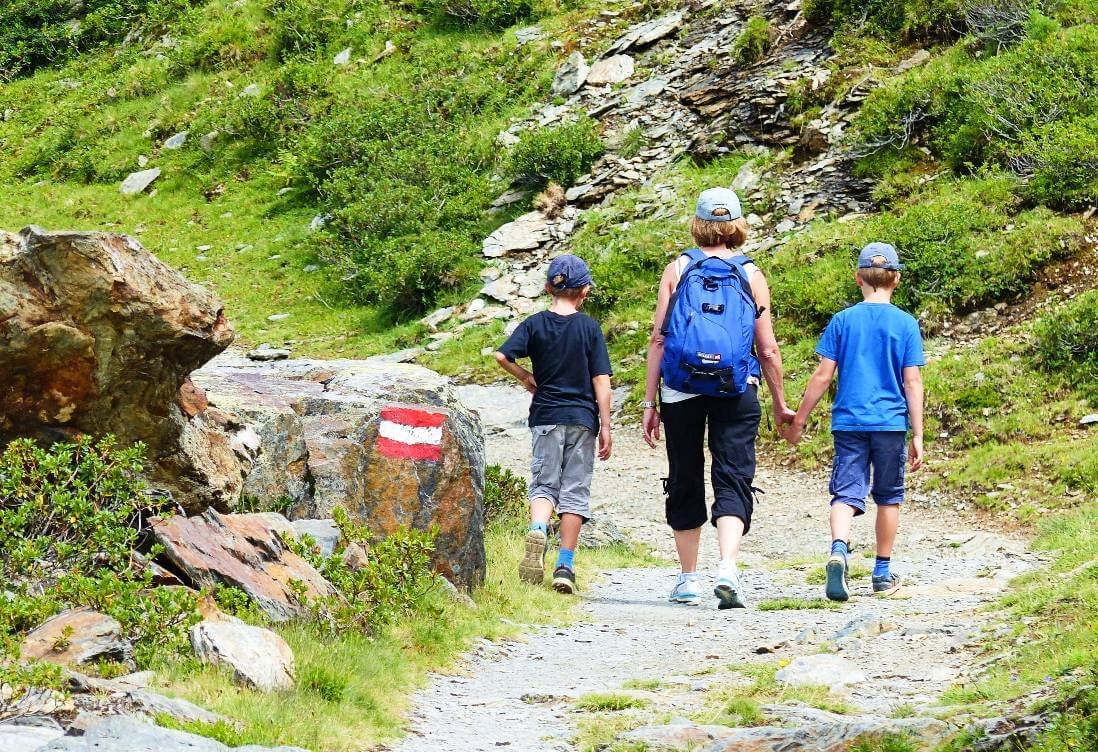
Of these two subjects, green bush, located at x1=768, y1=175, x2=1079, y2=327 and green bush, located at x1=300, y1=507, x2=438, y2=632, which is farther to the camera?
green bush, located at x1=768, y1=175, x2=1079, y2=327

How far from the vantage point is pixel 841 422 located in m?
7.25

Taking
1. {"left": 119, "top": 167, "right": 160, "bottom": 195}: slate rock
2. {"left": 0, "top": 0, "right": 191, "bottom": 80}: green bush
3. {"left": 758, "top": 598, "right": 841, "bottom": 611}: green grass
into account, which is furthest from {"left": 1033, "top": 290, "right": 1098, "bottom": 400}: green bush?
{"left": 0, "top": 0, "right": 191, "bottom": 80}: green bush

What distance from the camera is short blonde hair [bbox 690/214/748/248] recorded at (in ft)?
22.9

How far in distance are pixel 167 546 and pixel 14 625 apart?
3.51 ft

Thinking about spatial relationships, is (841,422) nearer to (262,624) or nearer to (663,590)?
(663,590)

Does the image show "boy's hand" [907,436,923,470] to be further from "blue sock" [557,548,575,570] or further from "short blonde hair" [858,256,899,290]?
"blue sock" [557,548,575,570]

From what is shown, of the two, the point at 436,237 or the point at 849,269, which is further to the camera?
the point at 436,237

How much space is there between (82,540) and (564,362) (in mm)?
3410

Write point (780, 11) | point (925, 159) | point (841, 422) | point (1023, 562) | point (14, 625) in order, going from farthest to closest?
point (780, 11) < point (925, 159) < point (1023, 562) < point (841, 422) < point (14, 625)

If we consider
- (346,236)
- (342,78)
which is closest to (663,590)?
(346,236)

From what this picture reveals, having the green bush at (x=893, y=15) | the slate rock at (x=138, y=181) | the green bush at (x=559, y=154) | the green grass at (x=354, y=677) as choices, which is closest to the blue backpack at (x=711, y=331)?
the green grass at (x=354, y=677)

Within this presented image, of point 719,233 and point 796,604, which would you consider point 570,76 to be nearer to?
point 719,233

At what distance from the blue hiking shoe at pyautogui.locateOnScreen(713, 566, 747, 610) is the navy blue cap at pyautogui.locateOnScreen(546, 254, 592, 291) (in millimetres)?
2120

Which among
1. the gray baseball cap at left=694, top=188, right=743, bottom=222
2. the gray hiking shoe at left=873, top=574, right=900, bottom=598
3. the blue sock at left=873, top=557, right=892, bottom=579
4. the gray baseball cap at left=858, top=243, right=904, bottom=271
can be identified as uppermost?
the gray baseball cap at left=694, top=188, right=743, bottom=222
